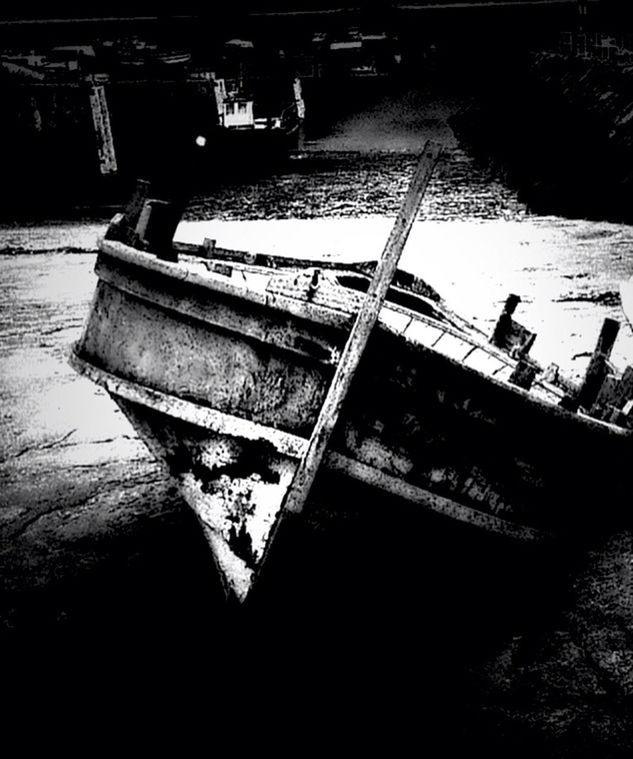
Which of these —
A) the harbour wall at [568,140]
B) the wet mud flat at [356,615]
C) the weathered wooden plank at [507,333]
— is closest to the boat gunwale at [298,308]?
the wet mud flat at [356,615]

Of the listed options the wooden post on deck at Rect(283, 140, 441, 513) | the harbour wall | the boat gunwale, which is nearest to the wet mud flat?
the wooden post on deck at Rect(283, 140, 441, 513)

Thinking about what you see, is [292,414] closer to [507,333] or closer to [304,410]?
[304,410]

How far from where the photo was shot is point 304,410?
10.6 feet

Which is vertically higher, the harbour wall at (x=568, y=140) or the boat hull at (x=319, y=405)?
the boat hull at (x=319, y=405)

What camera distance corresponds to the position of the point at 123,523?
4.48m

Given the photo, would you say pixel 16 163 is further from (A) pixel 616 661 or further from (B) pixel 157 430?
(A) pixel 616 661

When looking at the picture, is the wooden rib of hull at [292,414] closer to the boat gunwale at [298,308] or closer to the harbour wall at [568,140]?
the boat gunwale at [298,308]

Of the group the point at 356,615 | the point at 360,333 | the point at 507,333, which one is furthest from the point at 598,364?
the point at 507,333

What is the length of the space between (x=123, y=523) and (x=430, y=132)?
75.7 feet

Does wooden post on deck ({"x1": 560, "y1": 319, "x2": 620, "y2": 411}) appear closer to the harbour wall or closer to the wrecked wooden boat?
the wrecked wooden boat

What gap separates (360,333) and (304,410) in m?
0.45

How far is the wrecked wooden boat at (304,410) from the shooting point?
312 cm

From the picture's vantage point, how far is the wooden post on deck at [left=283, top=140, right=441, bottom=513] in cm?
295

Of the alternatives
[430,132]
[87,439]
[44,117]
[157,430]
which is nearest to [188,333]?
[157,430]
